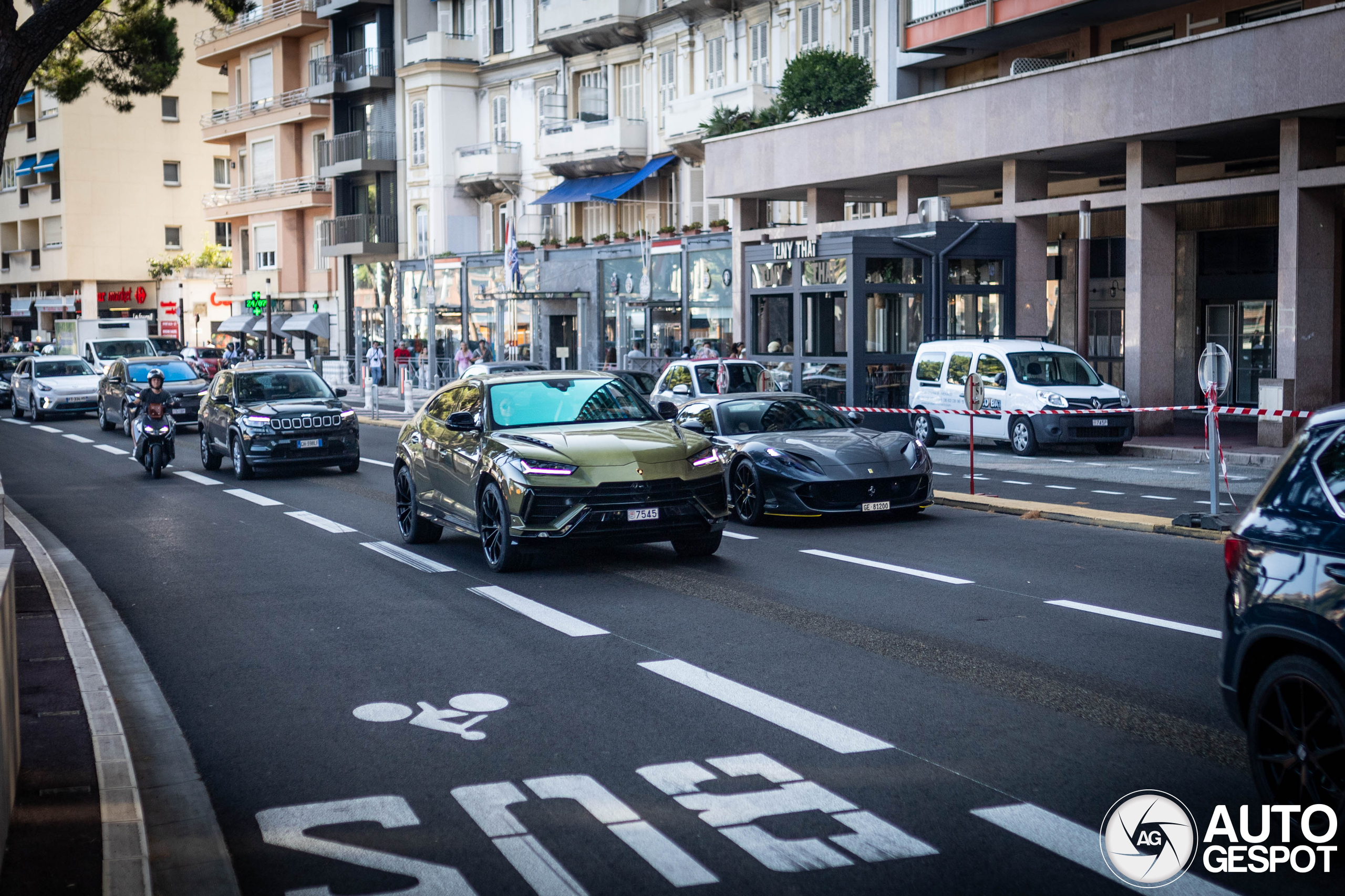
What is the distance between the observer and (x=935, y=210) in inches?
1145

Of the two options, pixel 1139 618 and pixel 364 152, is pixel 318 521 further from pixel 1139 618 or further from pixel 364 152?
pixel 364 152

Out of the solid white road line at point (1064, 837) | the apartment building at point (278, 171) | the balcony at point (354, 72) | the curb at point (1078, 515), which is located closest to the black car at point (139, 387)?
the curb at point (1078, 515)

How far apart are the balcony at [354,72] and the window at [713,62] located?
19465 mm

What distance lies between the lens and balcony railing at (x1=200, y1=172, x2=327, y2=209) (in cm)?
6212

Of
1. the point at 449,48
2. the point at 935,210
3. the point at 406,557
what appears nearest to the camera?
the point at 406,557

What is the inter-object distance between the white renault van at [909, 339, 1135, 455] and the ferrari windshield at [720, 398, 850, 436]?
26.0 ft

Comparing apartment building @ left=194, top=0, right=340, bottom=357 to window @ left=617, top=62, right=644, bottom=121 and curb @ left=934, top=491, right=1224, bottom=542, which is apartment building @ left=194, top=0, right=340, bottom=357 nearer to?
window @ left=617, top=62, right=644, bottom=121

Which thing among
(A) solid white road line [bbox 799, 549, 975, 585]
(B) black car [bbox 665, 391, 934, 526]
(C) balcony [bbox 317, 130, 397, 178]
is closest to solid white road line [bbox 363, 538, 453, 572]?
(A) solid white road line [bbox 799, 549, 975, 585]

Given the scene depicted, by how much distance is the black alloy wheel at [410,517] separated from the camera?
13.8 m

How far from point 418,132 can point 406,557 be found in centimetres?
4480

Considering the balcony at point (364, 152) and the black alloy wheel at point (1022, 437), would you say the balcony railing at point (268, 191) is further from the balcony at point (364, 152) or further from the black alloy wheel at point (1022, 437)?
the black alloy wheel at point (1022, 437)

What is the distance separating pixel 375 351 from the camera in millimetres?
48875

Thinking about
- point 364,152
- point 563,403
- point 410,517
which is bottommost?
point 410,517

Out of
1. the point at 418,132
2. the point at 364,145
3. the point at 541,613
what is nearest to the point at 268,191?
the point at 364,145
